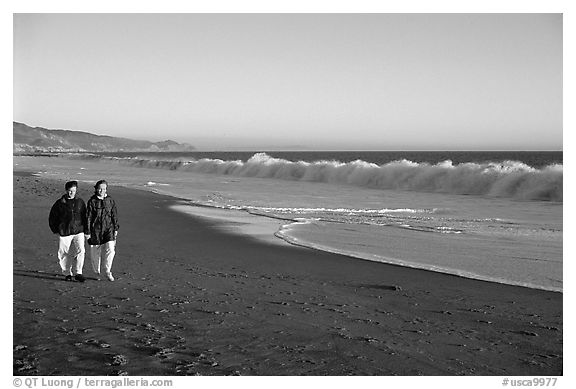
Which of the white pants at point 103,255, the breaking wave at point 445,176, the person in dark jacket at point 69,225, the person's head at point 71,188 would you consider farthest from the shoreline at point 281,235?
the breaking wave at point 445,176

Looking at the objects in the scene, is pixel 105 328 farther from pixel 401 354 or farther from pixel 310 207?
pixel 310 207

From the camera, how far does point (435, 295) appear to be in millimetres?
5930

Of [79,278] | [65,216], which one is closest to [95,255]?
[79,278]

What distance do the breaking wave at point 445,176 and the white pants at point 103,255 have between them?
15609 mm

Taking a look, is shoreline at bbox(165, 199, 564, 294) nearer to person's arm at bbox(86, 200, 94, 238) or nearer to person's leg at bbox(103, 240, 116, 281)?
person's leg at bbox(103, 240, 116, 281)

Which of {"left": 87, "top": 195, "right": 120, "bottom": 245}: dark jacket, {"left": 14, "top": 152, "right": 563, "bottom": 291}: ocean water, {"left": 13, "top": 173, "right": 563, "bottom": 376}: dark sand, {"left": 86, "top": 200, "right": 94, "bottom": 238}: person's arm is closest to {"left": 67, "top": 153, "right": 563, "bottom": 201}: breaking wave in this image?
{"left": 14, "top": 152, "right": 563, "bottom": 291}: ocean water

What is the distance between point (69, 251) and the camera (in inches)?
251

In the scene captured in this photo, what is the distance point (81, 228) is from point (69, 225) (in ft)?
0.52

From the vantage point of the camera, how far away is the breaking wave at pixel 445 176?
19.6m

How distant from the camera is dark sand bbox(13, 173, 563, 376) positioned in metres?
4.32

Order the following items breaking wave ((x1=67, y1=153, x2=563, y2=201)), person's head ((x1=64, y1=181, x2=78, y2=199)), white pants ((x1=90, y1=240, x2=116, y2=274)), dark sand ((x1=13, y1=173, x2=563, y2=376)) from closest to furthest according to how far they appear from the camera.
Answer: dark sand ((x1=13, y1=173, x2=563, y2=376)), person's head ((x1=64, y1=181, x2=78, y2=199)), white pants ((x1=90, y1=240, x2=116, y2=274)), breaking wave ((x1=67, y1=153, x2=563, y2=201))

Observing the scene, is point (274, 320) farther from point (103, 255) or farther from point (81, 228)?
point (81, 228)

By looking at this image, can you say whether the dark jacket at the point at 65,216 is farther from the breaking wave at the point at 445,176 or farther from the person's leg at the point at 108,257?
the breaking wave at the point at 445,176
